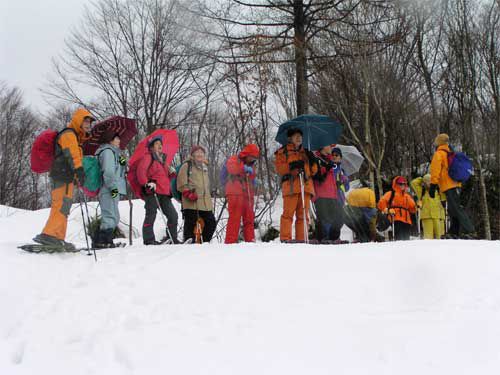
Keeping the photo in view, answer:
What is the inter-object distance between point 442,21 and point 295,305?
12.6m

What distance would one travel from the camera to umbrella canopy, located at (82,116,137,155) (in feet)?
23.3

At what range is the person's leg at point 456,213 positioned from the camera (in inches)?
293

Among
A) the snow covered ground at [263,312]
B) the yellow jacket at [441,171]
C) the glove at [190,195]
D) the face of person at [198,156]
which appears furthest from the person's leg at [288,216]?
the yellow jacket at [441,171]

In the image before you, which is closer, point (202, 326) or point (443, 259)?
point (202, 326)

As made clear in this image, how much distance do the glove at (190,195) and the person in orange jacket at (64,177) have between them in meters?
1.63

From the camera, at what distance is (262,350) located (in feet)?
10.0

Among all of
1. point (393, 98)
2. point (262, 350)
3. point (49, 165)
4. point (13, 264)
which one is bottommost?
point (262, 350)

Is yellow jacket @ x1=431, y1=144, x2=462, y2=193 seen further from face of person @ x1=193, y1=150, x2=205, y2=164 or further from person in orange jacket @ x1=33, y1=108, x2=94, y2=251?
person in orange jacket @ x1=33, y1=108, x2=94, y2=251

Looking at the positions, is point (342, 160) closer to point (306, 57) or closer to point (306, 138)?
point (306, 138)

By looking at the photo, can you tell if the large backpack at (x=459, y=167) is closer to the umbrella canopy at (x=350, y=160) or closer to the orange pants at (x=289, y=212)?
the umbrella canopy at (x=350, y=160)

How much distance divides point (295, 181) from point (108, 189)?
2.90 metres

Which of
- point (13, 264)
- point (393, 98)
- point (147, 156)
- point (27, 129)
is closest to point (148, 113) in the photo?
point (393, 98)

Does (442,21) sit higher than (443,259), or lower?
higher

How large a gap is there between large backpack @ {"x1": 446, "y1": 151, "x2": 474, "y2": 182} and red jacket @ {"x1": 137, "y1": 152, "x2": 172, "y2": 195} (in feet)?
16.2
